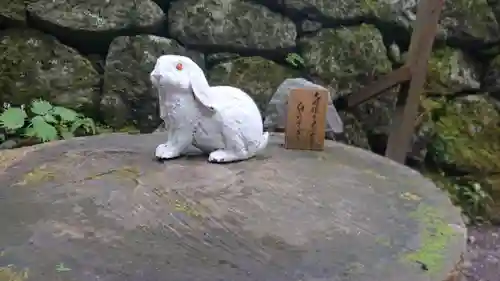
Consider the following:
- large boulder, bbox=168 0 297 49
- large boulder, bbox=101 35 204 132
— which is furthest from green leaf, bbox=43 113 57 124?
large boulder, bbox=168 0 297 49

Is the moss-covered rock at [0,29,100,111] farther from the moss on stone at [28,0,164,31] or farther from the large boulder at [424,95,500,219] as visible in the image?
the large boulder at [424,95,500,219]

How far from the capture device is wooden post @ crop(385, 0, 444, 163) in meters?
2.04

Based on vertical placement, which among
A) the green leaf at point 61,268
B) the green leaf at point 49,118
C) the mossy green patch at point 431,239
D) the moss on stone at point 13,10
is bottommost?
the green leaf at point 49,118

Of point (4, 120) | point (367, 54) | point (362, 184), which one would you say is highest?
point (367, 54)

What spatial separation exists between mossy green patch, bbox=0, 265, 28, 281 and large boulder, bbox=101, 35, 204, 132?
1.29 m

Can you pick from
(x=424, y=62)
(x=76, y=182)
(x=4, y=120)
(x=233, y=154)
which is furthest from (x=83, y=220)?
(x=424, y=62)

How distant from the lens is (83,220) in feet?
3.52

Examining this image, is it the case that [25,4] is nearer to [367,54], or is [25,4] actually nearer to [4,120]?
[4,120]

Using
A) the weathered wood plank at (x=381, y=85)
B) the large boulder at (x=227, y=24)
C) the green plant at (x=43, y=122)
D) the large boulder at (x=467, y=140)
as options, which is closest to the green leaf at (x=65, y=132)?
the green plant at (x=43, y=122)

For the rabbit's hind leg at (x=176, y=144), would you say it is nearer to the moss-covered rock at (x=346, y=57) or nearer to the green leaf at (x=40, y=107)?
the green leaf at (x=40, y=107)

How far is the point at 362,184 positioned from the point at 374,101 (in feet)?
3.87

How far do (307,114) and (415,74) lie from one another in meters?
0.77

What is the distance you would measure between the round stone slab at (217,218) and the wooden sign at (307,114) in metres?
0.07

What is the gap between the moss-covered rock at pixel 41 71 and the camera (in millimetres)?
2057
